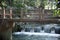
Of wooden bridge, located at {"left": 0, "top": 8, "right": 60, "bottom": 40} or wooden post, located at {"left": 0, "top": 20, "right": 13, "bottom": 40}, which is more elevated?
wooden bridge, located at {"left": 0, "top": 8, "right": 60, "bottom": 40}

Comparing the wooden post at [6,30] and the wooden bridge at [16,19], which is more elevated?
the wooden bridge at [16,19]

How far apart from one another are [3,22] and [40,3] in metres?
6.91

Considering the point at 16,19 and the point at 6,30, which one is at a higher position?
the point at 16,19

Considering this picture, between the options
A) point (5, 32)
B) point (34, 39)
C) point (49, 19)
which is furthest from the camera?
point (34, 39)

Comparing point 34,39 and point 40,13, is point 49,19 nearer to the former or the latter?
point 40,13

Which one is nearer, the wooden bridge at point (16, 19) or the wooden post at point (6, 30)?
the wooden bridge at point (16, 19)

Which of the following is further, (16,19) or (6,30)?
(6,30)

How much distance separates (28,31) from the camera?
16906 millimetres

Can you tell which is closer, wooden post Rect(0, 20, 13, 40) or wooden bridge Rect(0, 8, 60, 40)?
wooden bridge Rect(0, 8, 60, 40)

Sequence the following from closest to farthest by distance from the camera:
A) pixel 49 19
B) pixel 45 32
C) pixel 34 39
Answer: pixel 49 19 → pixel 34 39 → pixel 45 32

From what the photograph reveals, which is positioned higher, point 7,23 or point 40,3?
point 40,3

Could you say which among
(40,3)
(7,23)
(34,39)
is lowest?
(34,39)

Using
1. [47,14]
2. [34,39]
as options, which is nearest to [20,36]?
[34,39]

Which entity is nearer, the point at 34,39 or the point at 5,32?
the point at 5,32
